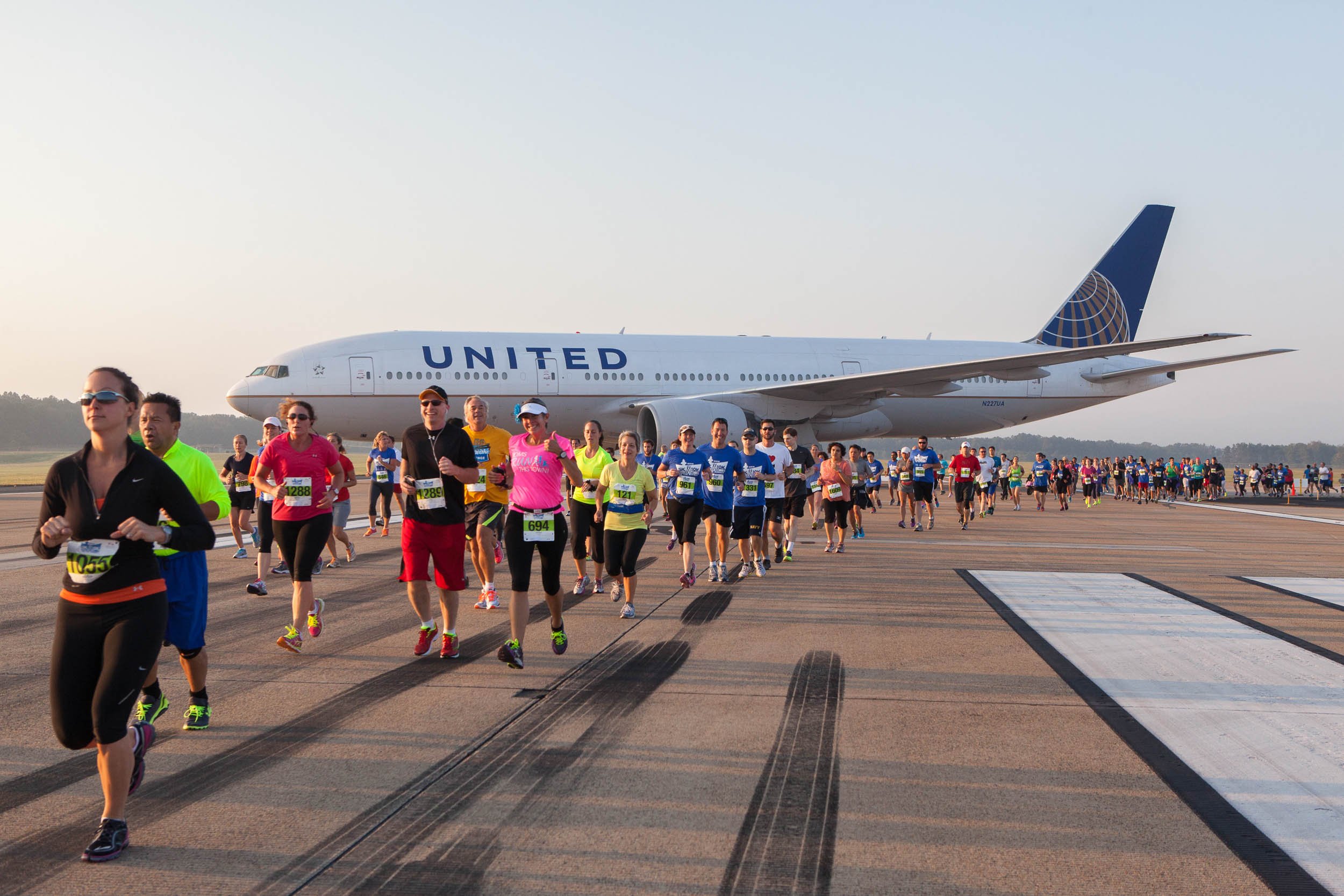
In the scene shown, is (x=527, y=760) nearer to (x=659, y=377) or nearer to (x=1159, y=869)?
(x=1159, y=869)

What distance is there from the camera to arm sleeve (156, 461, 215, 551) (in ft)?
11.9

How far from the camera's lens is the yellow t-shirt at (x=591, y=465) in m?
9.05

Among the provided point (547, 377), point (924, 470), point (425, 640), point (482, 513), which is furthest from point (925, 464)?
point (425, 640)

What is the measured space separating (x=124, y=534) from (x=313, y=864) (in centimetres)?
133

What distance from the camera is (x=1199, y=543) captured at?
16.1 m

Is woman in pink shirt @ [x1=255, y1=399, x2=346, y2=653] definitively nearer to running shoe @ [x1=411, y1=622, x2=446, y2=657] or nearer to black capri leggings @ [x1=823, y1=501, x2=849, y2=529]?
running shoe @ [x1=411, y1=622, x2=446, y2=657]

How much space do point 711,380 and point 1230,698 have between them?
20365mm

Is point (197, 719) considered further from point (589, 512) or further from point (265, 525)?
point (265, 525)

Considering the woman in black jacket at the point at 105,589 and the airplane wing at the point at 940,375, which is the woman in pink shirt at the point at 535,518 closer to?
the woman in black jacket at the point at 105,589

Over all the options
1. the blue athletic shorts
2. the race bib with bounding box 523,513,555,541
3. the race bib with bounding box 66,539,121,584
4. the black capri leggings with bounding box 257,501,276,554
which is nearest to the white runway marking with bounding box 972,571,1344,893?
the race bib with bounding box 523,513,555,541

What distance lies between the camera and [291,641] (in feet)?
21.6

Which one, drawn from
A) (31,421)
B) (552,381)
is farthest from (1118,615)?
(31,421)

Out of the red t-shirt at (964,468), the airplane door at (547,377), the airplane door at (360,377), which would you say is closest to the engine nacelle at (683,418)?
the airplane door at (547,377)

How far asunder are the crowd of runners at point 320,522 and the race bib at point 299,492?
1 centimetres
